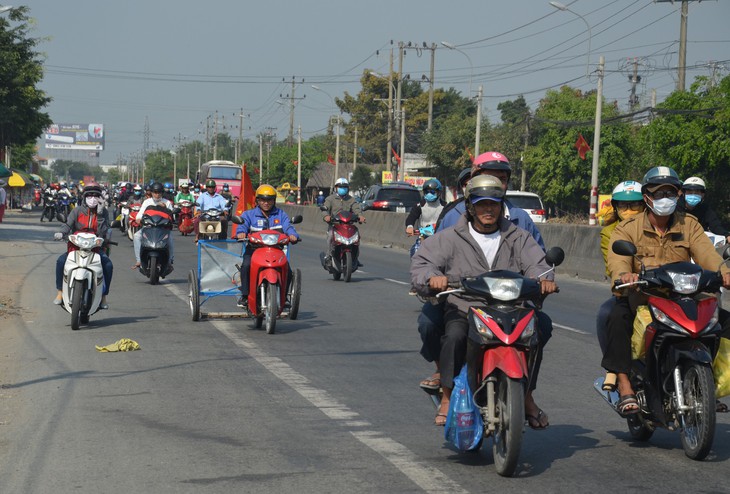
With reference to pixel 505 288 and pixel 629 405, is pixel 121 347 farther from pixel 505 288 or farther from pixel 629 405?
pixel 505 288

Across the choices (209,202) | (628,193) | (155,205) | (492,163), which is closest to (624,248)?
(492,163)

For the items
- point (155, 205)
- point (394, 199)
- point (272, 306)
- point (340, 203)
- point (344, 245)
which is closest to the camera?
point (272, 306)

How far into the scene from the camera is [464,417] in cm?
616

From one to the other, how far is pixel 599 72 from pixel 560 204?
2465cm

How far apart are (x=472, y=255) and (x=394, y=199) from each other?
34117mm

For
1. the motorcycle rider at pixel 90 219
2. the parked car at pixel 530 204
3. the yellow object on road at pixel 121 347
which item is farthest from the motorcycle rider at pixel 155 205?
the parked car at pixel 530 204

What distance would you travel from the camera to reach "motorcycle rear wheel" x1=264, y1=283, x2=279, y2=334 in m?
12.6

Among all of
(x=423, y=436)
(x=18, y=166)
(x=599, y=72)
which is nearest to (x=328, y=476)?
(x=423, y=436)

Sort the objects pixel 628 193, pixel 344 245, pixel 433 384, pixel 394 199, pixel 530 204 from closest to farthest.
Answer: pixel 433 384, pixel 628 193, pixel 344 245, pixel 530 204, pixel 394 199

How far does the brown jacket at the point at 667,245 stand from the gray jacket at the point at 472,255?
0.83 meters

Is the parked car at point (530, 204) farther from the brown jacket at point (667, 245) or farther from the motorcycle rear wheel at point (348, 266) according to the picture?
the brown jacket at point (667, 245)

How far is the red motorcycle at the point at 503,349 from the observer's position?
232 inches

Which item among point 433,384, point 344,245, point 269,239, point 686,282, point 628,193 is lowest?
point 433,384

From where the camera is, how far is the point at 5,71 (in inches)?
1553
